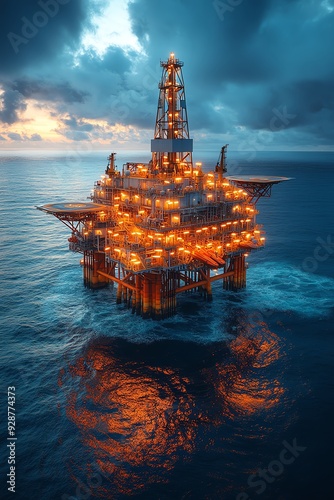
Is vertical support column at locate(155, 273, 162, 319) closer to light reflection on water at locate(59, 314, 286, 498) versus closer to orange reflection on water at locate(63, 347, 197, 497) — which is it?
light reflection on water at locate(59, 314, 286, 498)

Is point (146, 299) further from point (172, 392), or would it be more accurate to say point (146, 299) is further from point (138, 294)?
point (172, 392)

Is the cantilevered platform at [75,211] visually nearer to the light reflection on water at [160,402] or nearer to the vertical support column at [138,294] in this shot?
the vertical support column at [138,294]

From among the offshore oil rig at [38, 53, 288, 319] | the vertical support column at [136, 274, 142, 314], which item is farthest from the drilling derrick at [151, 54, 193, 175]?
the vertical support column at [136, 274, 142, 314]

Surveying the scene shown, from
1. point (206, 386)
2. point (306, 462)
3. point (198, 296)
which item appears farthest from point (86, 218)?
point (306, 462)

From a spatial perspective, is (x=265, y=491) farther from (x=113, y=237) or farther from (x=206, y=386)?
(x=113, y=237)

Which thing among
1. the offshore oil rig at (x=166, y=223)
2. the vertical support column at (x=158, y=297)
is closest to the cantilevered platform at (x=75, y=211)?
the offshore oil rig at (x=166, y=223)
